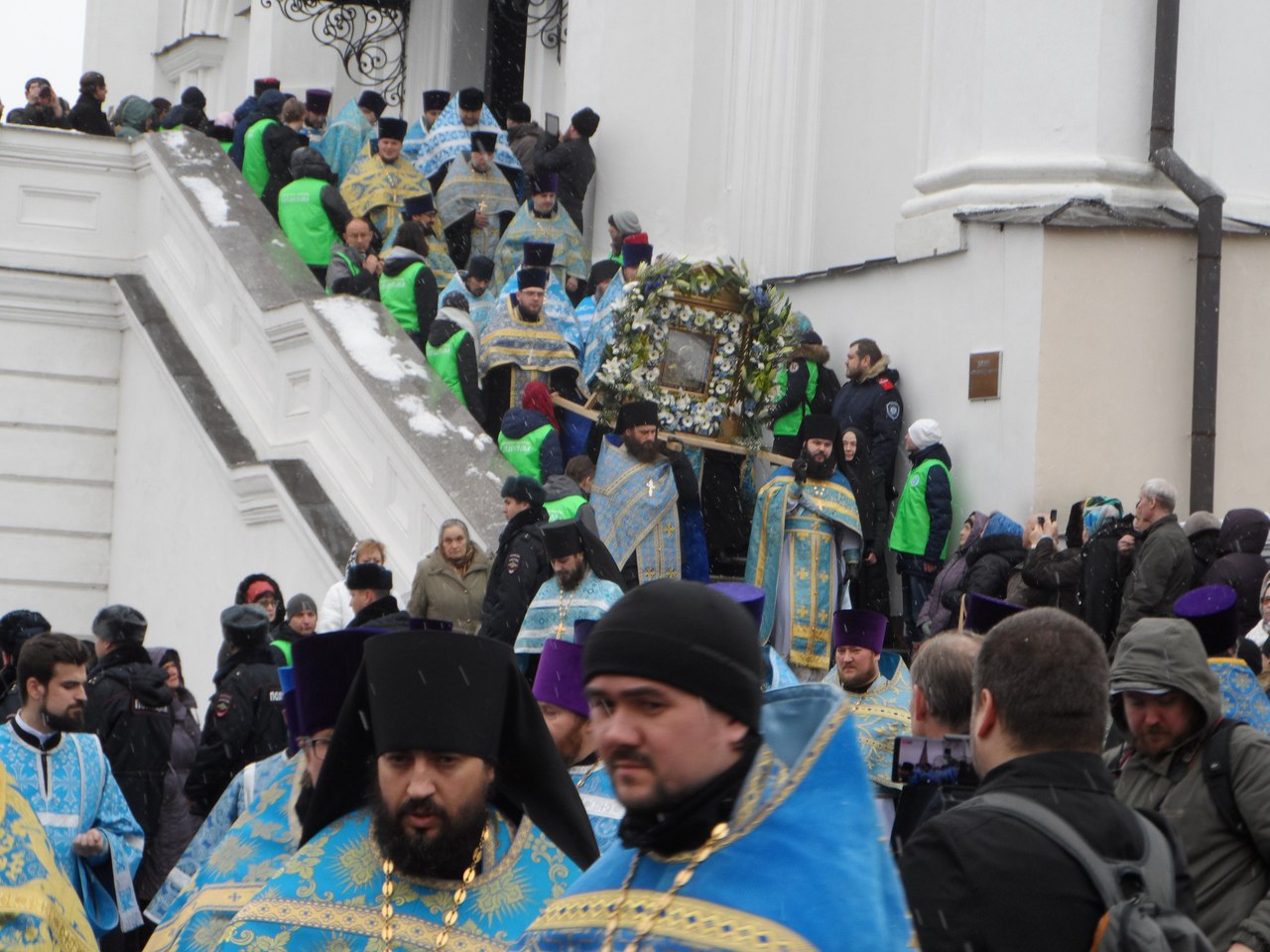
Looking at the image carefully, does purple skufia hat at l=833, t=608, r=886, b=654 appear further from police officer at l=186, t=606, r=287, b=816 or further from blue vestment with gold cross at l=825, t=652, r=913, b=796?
police officer at l=186, t=606, r=287, b=816

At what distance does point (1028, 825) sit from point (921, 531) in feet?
33.5

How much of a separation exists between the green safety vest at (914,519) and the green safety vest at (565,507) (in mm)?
2199

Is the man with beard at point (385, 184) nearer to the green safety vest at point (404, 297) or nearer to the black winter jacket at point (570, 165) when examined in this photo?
the black winter jacket at point (570, 165)

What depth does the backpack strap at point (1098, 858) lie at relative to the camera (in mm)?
3709

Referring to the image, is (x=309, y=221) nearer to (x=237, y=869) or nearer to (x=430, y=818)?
(x=237, y=869)

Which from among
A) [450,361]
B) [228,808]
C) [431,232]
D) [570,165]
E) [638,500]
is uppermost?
[570,165]

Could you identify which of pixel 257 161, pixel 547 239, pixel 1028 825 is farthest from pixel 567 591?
pixel 257 161

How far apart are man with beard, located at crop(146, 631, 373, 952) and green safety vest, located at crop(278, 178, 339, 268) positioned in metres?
12.0

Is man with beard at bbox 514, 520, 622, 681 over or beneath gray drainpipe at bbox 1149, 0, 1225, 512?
beneath

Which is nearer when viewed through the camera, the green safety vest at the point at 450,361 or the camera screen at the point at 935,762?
the camera screen at the point at 935,762

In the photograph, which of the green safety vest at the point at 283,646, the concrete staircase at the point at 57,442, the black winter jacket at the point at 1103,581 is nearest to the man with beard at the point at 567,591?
the green safety vest at the point at 283,646

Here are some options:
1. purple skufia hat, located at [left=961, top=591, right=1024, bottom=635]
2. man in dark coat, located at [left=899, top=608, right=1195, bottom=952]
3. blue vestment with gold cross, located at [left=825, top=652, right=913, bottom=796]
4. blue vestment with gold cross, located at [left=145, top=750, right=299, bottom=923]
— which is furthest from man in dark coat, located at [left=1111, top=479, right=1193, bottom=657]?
man in dark coat, located at [left=899, top=608, right=1195, bottom=952]

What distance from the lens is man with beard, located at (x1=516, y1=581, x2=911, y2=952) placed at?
121 inches

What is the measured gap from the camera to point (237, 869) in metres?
5.17
